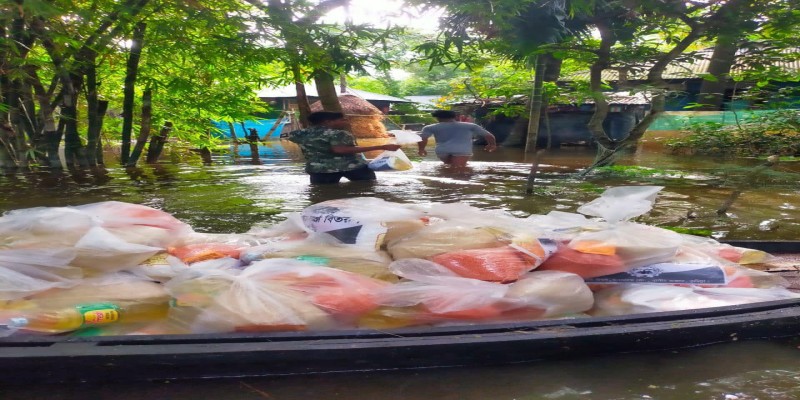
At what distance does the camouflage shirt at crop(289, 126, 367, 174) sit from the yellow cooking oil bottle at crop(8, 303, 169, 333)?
15.2 feet

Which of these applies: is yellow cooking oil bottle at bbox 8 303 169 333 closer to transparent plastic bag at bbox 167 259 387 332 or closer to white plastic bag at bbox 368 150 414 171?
transparent plastic bag at bbox 167 259 387 332

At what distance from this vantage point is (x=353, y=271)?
1951 mm

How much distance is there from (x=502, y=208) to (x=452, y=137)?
114 inches

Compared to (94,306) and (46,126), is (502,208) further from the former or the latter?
(46,126)

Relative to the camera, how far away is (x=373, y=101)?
23.3m

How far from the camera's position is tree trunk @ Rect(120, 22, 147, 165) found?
662 centimetres

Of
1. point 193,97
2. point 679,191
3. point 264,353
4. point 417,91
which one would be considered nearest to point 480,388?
point 264,353

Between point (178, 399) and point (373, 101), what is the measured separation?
2244cm

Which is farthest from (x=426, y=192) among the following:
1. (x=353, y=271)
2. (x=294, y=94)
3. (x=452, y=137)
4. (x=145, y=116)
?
(x=294, y=94)

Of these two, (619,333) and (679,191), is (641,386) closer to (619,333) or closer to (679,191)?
(619,333)

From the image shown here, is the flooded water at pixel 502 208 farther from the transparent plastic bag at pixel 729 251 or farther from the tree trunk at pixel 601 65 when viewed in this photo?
the tree trunk at pixel 601 65

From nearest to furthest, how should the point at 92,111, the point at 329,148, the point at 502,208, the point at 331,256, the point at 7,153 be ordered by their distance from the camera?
the point at 331,256
the point at 502,208
the point at 329,148
the point at 7,153
the point at 92,111

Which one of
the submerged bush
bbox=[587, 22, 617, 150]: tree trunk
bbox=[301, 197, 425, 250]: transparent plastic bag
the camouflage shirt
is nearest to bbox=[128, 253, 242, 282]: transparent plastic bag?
bbox=[301, 197, 425, 250]: transparent plastic bag

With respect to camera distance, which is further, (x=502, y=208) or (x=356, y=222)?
(x=502, y=208)
